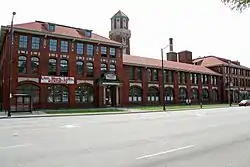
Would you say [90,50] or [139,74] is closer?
[90,50]

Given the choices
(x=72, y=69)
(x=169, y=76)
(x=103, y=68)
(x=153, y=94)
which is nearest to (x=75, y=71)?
(x=72, y=69)

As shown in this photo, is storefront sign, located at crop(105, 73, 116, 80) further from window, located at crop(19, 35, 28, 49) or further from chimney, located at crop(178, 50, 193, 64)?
chimney, located at crop(178, 50, 193, 64)

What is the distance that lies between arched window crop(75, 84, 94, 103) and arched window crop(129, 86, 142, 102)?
8824mm

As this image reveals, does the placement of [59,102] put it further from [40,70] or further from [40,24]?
[40,24]

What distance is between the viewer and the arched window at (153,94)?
181 ft

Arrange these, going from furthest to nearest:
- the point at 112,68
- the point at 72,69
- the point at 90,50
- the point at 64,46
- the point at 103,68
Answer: the point at 112,68 < the point at 103,68 < the point at 90,50 < the point at 72,69 < the point at 64,46

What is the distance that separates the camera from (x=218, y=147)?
9672 millimetres

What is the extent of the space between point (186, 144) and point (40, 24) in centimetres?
3804

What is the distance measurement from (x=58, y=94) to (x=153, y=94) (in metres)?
20.1

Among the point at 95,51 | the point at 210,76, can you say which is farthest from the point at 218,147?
the point at 210,76

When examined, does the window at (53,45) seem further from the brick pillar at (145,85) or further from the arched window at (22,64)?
the brick pillar at (145,85)

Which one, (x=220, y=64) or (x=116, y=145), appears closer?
(x=116, y=145)

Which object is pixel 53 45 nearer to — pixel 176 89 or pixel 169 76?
pixel 169 76

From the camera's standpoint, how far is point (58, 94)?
42062 mm
